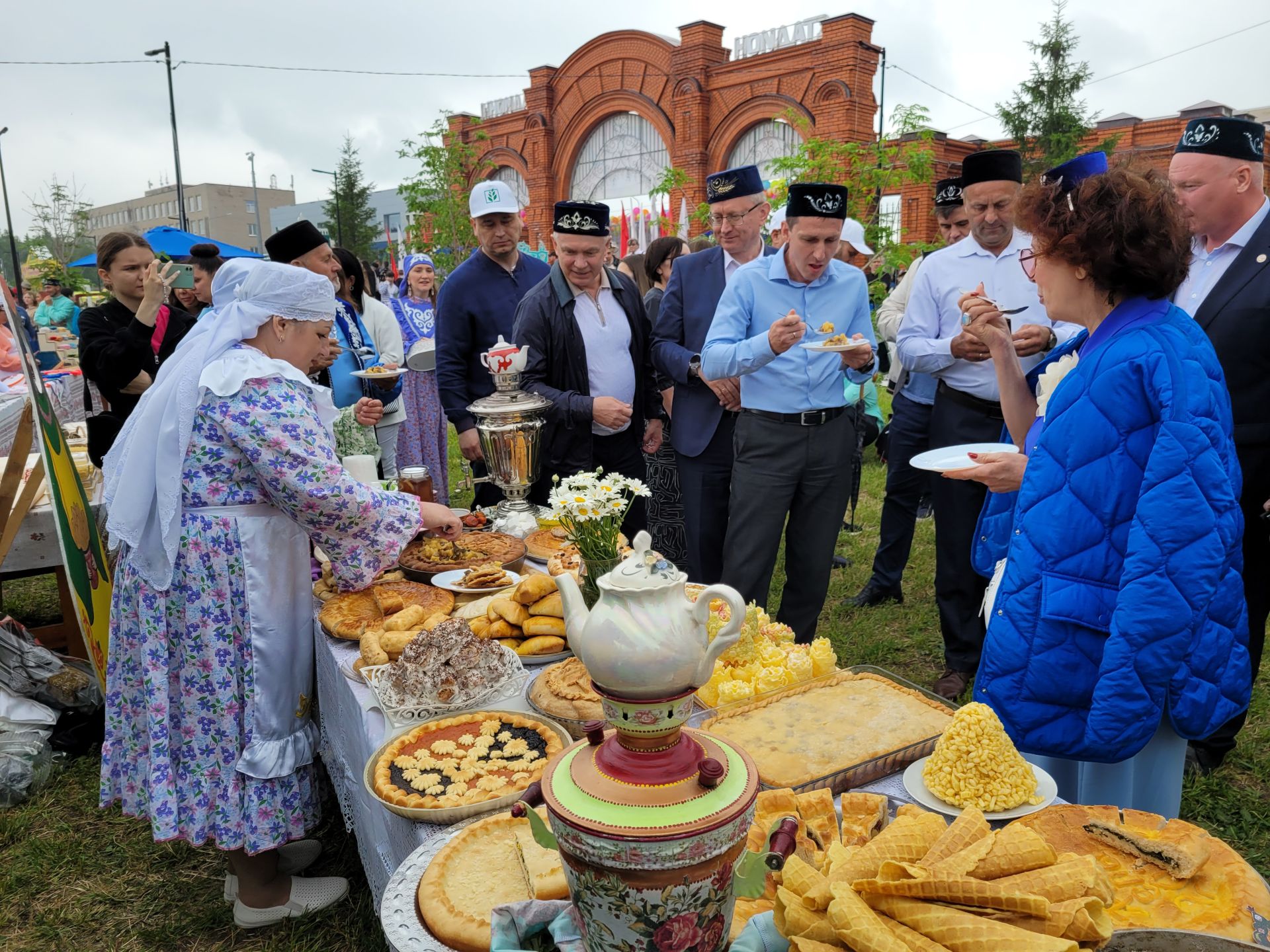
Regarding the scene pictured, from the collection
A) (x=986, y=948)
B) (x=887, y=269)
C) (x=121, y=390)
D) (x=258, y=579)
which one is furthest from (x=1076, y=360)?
(x=887, y=269)

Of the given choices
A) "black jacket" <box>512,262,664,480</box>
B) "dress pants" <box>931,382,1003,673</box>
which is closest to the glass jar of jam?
"black jacket" <box>512,262,664,480</box>

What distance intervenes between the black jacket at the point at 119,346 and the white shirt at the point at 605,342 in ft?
7.07

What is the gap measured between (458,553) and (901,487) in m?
3.14

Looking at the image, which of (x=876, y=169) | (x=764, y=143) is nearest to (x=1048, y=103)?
(x=764, y=143)

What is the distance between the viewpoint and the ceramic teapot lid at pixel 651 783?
3.43 ft

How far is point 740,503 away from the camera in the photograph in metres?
3.91

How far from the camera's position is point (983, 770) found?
158cm

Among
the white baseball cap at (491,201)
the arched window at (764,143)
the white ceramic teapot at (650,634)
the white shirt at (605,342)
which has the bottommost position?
the white ceramic teapot at (650,634)

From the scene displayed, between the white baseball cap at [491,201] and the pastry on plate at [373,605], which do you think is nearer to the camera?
the pastry on plate at [373,605]

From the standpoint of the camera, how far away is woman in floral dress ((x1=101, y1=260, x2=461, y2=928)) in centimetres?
256

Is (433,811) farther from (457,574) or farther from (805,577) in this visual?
(805,577)

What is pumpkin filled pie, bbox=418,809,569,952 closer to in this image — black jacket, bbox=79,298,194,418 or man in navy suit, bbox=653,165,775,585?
man in navy suit, bbox=653,165,775,585

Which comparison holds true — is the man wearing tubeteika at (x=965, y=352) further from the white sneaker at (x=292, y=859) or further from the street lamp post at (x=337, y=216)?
the street lamp post at (x=337, y=216)

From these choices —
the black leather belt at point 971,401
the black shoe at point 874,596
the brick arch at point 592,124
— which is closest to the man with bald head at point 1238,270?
the black leather belt at point 971,401
